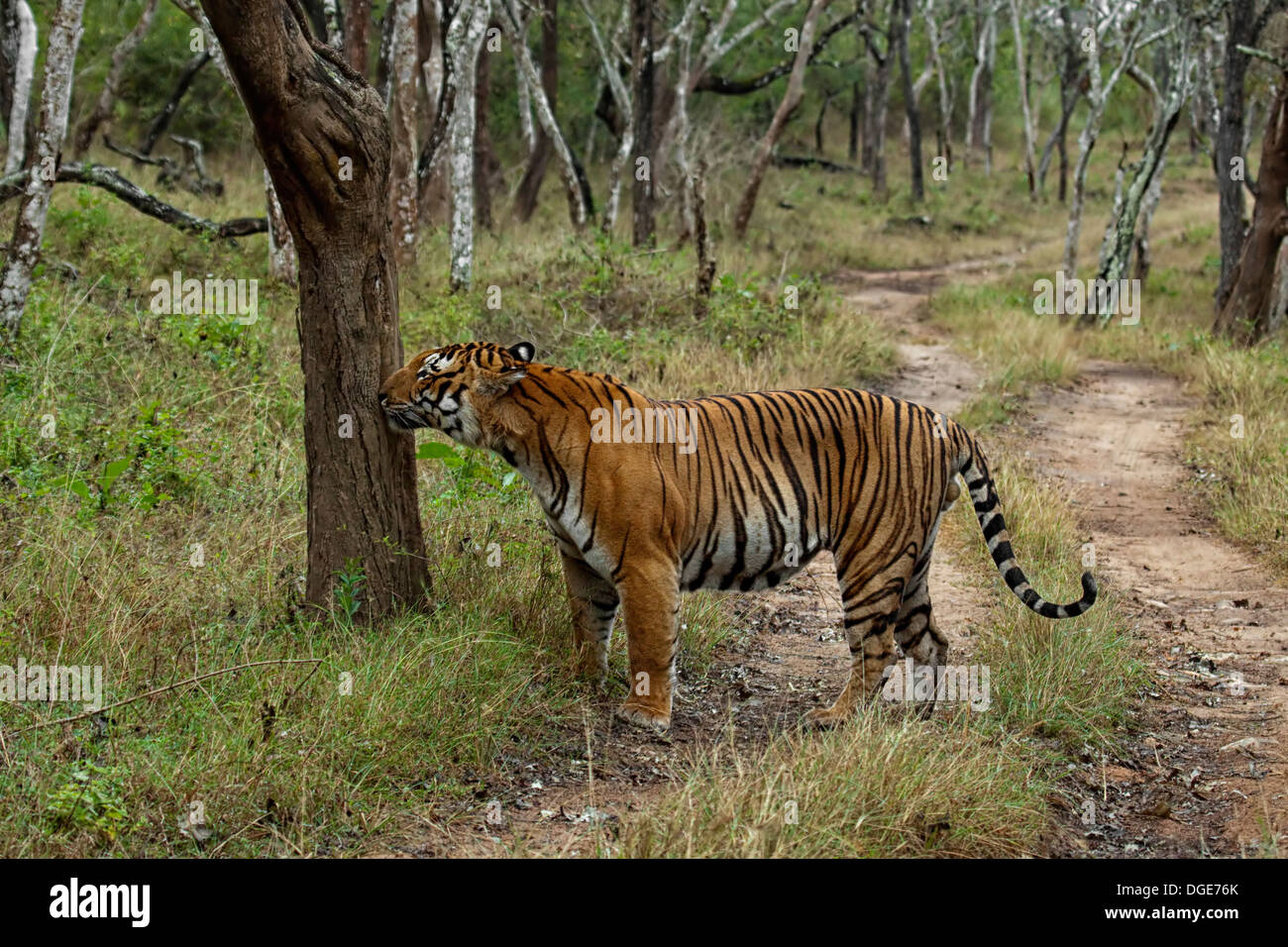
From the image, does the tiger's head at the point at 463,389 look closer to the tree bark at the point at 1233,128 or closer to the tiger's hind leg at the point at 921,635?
the tiger's hind leg at the point at 921,635

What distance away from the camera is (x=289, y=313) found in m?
10.7

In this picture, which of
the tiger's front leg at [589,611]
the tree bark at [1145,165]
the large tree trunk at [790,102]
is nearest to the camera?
the tiger's front leg at [589,611]

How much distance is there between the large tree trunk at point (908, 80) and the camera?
89.7 ft

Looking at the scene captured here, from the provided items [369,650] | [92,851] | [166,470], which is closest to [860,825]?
[369,650]

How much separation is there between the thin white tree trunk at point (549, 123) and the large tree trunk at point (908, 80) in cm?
1221

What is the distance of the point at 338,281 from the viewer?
17.0ft

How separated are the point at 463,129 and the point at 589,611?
876 cm

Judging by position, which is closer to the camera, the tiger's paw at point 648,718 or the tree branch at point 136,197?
the tiger's paw at point 648,718

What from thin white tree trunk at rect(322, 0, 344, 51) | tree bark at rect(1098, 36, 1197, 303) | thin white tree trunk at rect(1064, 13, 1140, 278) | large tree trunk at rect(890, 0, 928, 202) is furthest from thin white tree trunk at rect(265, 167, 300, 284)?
large tree trunk at rect(890, 0, 928, 202)

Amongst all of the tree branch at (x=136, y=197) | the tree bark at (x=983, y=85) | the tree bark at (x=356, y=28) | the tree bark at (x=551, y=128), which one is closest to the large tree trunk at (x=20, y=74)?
the tree branch at (x=136, y=197)

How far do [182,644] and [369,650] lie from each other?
0.79 meters

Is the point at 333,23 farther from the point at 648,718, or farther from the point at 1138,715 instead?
the point at 1138,715

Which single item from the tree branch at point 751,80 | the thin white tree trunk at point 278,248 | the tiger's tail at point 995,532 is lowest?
the tiger's tail at point 995,532

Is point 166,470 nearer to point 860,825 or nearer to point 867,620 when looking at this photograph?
point 867,620
